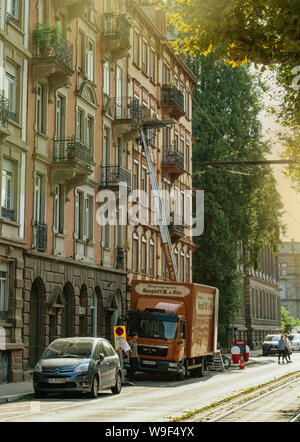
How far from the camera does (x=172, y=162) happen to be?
150 feet

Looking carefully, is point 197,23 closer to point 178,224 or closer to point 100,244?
point 100,244

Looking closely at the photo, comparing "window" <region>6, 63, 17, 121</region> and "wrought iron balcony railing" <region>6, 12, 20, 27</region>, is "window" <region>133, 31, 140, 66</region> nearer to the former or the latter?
"wrought iron balcony railing" <region>6, 12, 20, 27</region>

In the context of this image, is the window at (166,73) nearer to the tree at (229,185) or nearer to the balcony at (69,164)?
the tree at (229,185)

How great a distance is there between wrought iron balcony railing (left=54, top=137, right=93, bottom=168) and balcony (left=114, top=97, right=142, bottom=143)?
22.4 ft

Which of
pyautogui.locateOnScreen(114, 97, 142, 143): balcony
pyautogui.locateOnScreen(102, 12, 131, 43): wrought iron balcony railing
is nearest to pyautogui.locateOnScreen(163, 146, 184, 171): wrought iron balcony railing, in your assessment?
pyautogui.locateOnScreen(114, 97, 142, 143): balcony

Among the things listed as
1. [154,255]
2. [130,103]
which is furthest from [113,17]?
[154,255]

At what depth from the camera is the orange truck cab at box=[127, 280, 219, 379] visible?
90.5 ft

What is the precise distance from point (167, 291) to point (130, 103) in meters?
12.8

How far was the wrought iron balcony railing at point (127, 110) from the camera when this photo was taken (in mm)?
38009

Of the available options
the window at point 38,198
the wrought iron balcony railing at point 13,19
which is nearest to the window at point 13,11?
the wrought iron balcony railing at point 13,19

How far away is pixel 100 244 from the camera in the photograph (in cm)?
3500

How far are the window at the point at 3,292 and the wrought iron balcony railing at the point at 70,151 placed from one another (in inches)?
223

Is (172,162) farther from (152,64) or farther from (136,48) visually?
(136,48)

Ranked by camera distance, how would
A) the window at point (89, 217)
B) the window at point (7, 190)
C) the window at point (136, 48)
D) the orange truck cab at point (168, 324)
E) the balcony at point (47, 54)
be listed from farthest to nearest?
the window at point (136, 48), the window at point (89, 217), the balcony at point (47, 54), the orange truck cab at point (168, 324), the window at point (7, 190)
